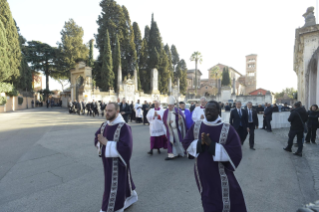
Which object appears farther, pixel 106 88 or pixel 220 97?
pixel 220 97

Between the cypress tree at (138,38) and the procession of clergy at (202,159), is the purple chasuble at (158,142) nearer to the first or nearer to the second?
the procession of clergy at (202,159)

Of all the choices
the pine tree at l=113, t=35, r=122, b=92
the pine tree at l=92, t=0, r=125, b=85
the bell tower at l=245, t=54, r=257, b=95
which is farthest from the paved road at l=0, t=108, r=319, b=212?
the bell tower at l=245, t=54, r=257, b=95

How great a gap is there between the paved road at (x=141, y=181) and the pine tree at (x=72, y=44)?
3663 centimetres

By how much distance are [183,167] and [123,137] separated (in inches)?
127

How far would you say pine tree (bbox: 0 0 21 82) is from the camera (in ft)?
77.6

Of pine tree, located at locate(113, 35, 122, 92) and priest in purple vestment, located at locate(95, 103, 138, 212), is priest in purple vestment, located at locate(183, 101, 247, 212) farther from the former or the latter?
pine tree, located at locate(113, 35, 122, 92)

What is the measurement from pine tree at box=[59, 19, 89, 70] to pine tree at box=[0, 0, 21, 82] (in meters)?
13.4

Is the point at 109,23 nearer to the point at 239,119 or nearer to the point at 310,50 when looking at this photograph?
the point at 310,50

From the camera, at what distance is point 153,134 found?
7.52 metres

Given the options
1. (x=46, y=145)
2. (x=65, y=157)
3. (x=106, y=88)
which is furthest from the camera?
(x=106, y=88)

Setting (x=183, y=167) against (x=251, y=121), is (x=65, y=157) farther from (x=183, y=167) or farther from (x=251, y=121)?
(x=251, y=121)

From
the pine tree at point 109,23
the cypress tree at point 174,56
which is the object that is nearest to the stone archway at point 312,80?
the pine tree at point 109,23

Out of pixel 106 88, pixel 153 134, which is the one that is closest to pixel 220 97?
pixel 106 88

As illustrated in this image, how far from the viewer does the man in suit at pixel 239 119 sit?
25.6 ft
